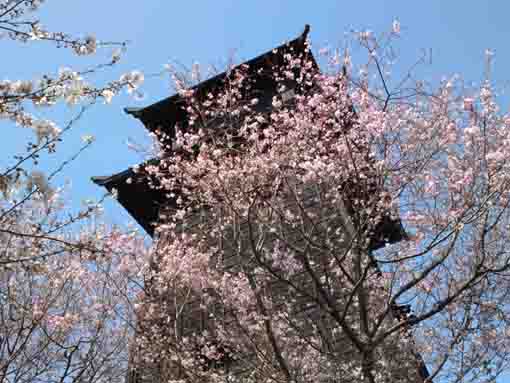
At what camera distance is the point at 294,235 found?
8602 mm

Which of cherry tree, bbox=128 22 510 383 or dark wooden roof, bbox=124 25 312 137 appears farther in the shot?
dark wooden roof, bbox=124 25 312 137

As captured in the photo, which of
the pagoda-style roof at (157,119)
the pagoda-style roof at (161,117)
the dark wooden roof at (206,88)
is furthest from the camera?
the pagoda-style roof at (157,119)

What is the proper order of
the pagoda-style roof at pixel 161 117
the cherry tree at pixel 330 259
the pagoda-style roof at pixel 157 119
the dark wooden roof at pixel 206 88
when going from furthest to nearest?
the pagoda-style roof at pixel 157 119, the pagoda-style roof at pixel 161 117, the dark wooden roof at pixel 206 88, the cherry tree at pixel 330 259

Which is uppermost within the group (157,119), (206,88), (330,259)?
(157,119)

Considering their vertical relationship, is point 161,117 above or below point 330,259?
above

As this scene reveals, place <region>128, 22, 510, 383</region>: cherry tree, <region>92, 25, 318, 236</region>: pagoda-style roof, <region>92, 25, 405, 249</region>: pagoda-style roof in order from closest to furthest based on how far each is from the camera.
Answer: <region>128, 22, 510, 383</region>: cherry tree → <region>92, 25, 405, 249</region>: pagoda-style roof → <region>92, 25, 318, 236</region>: pagoda-style roof

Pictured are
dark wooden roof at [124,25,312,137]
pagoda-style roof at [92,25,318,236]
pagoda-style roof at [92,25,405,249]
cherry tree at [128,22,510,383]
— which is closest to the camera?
cherry tree at [128,22,510,383]

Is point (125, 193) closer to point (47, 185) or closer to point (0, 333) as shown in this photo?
point (0, 333)

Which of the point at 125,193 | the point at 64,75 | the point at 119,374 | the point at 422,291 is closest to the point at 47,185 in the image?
the point at 64,75

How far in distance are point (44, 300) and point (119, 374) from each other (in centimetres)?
278

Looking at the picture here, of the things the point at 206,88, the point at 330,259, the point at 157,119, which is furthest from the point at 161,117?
the point at 330,259

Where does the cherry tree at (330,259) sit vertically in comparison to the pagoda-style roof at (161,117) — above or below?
below

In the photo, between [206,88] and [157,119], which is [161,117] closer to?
[157,119]

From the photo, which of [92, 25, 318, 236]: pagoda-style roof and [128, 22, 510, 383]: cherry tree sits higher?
[92, 25, 318, 236]: pagoda-style roof
